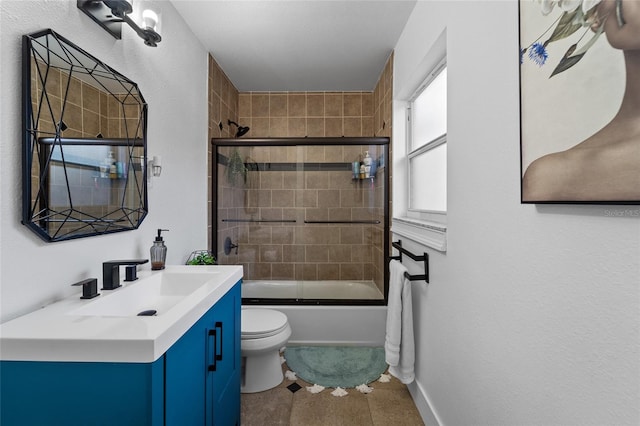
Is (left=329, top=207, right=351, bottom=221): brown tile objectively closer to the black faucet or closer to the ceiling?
the ceiling

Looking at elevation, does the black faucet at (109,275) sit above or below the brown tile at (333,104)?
below

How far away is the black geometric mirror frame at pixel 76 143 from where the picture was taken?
3.25ft

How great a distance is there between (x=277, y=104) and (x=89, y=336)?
3171mm

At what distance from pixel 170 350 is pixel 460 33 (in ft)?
5.20

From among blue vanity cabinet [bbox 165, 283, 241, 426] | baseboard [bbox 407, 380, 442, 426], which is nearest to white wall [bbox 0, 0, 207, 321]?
blue vanity cabinet [bbox 165, 283, 241, 426]

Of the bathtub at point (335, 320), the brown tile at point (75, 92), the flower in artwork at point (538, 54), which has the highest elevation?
the brown tile at point (75, 92)

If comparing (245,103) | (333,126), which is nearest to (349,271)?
(333,126)

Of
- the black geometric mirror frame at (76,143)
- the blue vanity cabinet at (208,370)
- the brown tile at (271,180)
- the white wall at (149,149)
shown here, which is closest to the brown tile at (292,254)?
the brown tile at (271,180)

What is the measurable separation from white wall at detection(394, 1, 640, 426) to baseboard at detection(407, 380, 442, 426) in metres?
0.02

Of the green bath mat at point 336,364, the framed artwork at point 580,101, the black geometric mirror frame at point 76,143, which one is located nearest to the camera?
the framed artwork at point 580,101

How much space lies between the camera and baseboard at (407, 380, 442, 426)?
1.60 metres

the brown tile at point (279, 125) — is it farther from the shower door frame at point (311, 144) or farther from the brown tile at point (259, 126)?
the shower door frame at point (311, 144)

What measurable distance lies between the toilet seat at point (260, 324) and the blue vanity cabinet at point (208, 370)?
393 millimetres

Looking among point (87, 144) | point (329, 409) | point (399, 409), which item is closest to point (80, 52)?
point (87, 144)
